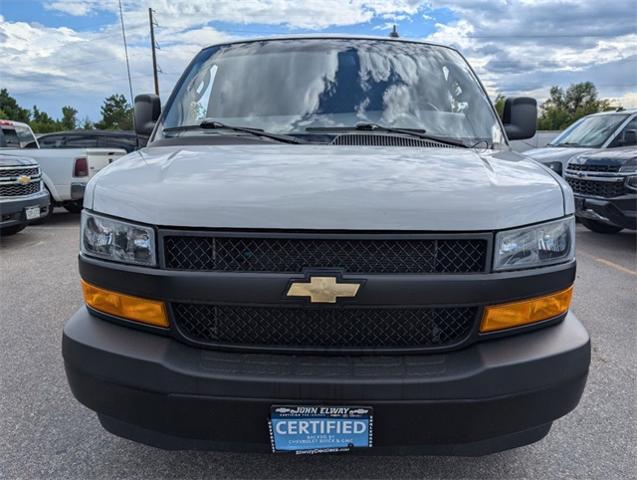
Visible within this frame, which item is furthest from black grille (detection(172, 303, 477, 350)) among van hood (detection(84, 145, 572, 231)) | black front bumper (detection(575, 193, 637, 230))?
black front bumper (detection(575, 193, 637, 230))

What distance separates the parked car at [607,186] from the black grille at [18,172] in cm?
802

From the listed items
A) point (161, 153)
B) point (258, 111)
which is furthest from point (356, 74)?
point (161, 153)

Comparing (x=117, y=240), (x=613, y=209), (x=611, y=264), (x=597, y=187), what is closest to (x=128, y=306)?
(x=117, y=240)

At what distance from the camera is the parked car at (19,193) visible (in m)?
7.32

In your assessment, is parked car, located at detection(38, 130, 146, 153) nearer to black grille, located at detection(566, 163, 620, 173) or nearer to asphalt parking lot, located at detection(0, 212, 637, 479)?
asphalt parking lot, located at detection(0, 212, 637, 479)

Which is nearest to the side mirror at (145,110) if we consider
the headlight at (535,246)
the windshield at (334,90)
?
the windshield at (334,90)

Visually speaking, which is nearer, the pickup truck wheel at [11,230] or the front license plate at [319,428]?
the front license plate at [319,428]

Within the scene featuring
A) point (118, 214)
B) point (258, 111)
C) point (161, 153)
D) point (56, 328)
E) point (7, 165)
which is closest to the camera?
point (118, 214)

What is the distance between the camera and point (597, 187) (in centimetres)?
746

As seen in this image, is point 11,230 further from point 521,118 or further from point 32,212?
point 521,118

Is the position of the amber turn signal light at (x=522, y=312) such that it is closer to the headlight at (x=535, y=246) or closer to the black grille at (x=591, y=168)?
the headlight at (x=535, y=246)

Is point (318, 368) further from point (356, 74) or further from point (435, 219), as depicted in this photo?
point (356, 74)

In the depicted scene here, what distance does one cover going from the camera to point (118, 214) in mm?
1976

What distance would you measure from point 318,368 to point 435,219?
26.3 inches
